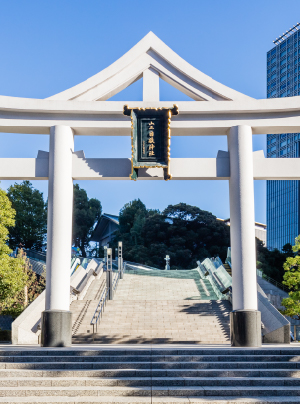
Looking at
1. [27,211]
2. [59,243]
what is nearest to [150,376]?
[59,243]

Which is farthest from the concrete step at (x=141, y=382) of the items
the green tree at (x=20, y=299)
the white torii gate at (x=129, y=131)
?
the green tree at (x=20, y=299)

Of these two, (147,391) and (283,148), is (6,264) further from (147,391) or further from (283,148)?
(283,148)

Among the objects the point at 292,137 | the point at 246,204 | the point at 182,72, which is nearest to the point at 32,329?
the point at 246,204

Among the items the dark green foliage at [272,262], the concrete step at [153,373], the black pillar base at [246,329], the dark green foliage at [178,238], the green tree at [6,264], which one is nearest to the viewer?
the concrete step at [153,373]

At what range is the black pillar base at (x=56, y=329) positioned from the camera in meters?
10.7

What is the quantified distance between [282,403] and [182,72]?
824 centimetres

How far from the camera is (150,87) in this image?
12367 mm

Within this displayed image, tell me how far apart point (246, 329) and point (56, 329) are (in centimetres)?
426

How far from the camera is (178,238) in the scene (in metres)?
42.0

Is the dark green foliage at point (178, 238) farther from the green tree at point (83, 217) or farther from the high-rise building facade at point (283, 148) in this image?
A: the high-rise building facade at point (283, 148)

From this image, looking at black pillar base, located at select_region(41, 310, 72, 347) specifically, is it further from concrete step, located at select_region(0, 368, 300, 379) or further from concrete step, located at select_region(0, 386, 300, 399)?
concrete step, located at select_region(0, 386, 300, 399)

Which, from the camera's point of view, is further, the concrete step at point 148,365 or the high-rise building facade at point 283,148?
the high-rise building facade at point 283,148

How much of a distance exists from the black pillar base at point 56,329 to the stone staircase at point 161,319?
331cm

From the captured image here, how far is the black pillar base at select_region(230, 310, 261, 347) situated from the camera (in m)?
10.6
